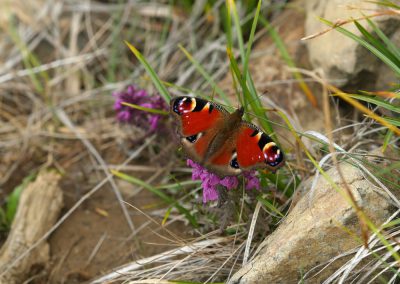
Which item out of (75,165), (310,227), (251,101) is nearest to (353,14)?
(251,101)

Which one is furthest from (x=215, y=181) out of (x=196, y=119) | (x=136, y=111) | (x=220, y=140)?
(x=136, y=111)

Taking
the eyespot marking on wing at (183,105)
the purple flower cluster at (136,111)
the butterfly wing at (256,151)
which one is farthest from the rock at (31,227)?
the butterfly wing at (256,151)

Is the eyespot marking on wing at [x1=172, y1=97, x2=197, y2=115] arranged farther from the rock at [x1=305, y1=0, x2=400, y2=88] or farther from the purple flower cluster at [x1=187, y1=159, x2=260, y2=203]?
the rock at [x1=305, y1=0, x2=400, y2=88]

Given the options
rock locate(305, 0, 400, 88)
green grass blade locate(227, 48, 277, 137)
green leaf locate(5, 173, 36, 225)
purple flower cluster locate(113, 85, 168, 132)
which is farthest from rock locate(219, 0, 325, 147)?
green leaf locate(5, 173, 36, 225)

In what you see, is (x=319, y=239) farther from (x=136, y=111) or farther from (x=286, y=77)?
(x=286, y=77)

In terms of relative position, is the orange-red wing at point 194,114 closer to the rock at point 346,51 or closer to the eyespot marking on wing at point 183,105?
the eyespot marking on wing at point 183,105
